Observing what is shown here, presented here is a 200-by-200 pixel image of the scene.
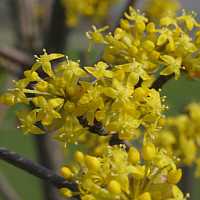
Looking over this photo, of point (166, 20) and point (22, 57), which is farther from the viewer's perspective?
point (22, 57)

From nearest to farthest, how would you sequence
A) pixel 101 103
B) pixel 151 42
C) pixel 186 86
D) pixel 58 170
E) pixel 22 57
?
pixel 101 103, pixel 151 42, pixel 22 57, pixel 58 170, pixel 186 86

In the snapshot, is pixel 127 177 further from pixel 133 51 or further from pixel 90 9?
pixel 90 9

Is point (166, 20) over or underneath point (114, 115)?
over

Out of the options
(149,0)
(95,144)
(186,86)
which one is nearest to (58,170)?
(95,144)

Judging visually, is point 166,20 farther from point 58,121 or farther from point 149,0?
point 149,0

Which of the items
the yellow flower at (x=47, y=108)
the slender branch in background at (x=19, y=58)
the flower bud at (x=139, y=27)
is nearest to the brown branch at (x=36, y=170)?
the yellow flower at (x=47, y=108)

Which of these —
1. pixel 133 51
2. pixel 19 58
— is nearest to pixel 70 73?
pixel 133 51

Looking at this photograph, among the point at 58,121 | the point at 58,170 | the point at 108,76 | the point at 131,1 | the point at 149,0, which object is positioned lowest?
the point at 58,170

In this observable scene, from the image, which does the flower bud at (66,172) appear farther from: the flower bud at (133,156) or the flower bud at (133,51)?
the flower bud at (133,51)
